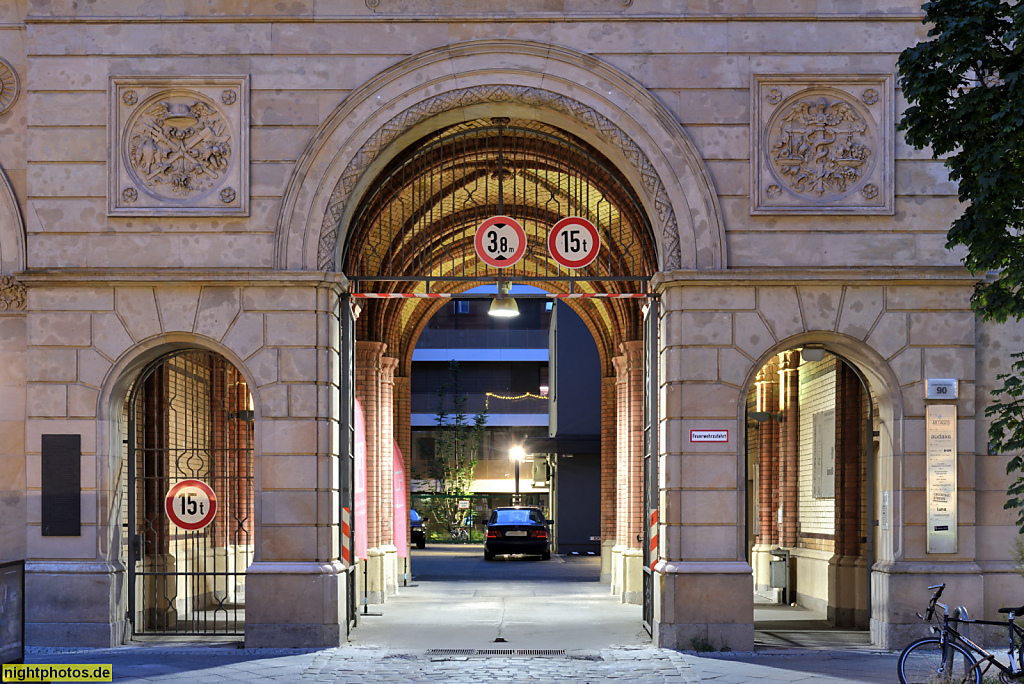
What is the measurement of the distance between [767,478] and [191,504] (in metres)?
11.3

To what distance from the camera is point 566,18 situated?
14.0 m

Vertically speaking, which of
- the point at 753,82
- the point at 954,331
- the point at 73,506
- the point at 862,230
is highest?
the point at 753,82

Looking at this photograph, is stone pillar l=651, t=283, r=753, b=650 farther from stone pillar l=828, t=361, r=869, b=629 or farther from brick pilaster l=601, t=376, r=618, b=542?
brick pilaster l=601, t=376, r=618, b=542

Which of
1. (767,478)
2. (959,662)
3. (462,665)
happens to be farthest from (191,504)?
(767,478)

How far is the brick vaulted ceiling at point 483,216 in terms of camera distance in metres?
15.3

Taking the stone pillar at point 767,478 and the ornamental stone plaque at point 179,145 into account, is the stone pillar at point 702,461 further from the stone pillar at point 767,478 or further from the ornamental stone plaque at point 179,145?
the stone pillar at point 767,478

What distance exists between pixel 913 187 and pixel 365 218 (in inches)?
264

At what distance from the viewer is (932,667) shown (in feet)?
34.4

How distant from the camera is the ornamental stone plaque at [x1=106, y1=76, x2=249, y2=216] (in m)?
13.9

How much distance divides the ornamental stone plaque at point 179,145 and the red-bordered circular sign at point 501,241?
9.08 feet

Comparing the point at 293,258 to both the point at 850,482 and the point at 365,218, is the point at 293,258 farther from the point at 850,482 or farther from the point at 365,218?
the point at 850,482

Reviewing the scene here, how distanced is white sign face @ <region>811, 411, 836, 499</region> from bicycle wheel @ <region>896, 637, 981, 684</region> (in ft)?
22.9

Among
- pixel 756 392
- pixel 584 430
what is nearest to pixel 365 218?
pixel 756 392

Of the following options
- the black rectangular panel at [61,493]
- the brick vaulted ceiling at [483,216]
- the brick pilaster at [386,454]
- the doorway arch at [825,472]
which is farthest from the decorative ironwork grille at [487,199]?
the black rectangular panel at [61,493]
